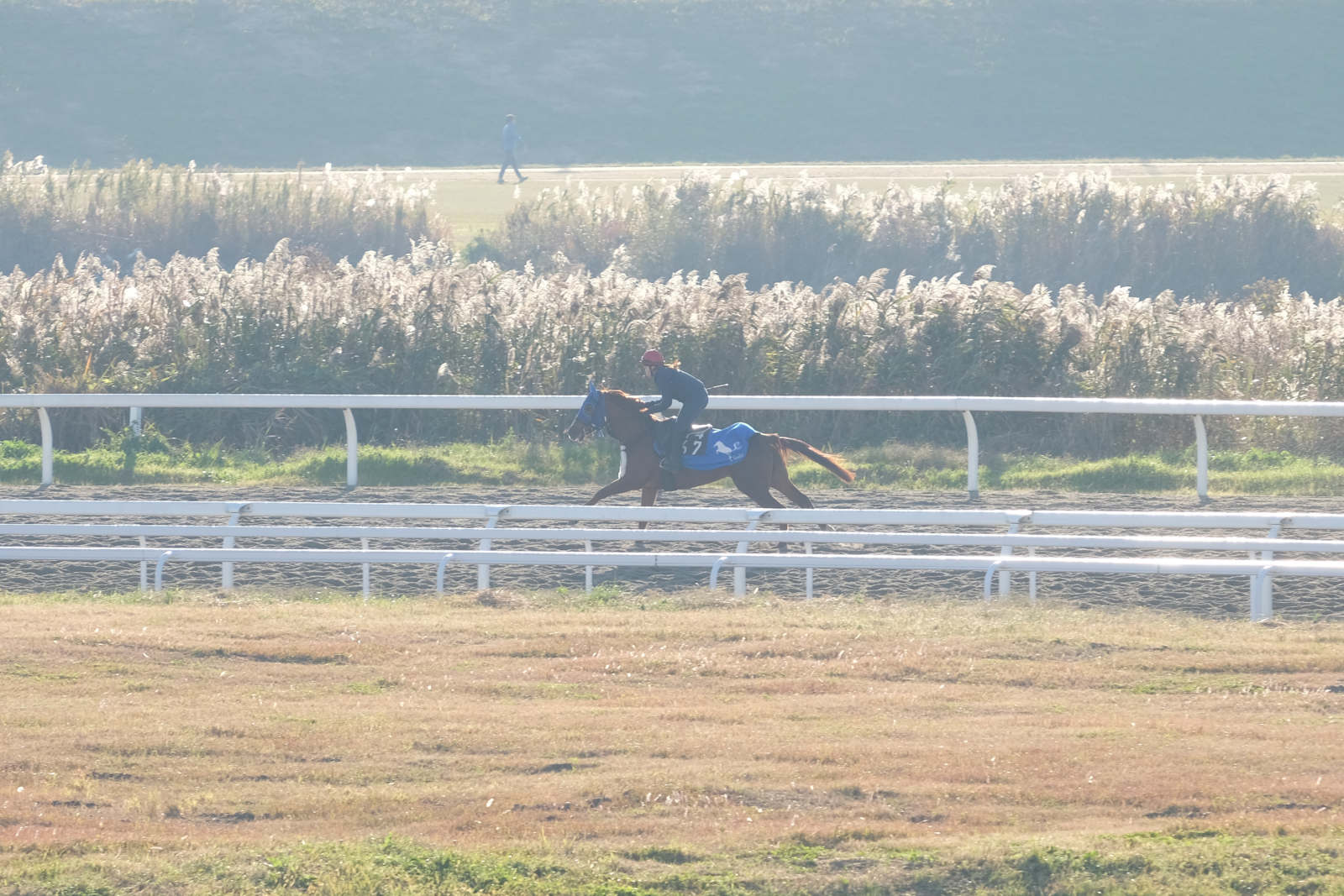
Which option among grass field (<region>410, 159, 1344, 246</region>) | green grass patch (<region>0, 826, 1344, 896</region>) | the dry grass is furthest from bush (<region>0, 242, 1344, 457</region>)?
grass field (<region>410, 159, 1344, 246</region>)

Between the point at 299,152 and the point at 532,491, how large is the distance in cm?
3632

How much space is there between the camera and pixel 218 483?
1353cm

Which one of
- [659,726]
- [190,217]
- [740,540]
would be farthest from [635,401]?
[190,217]

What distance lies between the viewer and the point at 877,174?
39625 millimetres

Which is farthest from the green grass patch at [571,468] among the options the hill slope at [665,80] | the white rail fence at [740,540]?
the hill slope at [665,80]

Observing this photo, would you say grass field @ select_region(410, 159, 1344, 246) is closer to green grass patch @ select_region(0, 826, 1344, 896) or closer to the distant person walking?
the distant person walking

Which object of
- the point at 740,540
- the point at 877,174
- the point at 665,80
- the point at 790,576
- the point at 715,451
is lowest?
the point at 790,576

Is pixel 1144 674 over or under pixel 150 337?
under

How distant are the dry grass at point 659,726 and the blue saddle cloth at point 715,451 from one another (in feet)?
9.24

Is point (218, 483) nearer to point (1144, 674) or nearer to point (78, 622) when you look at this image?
point (78, 622)

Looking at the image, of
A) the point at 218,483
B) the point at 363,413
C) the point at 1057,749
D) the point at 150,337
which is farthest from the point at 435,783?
the point at 150,337

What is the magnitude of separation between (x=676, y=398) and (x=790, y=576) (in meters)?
1.84

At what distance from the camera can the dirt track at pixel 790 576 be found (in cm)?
921

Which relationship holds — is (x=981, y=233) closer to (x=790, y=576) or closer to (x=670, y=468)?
(x=670, y=468)
